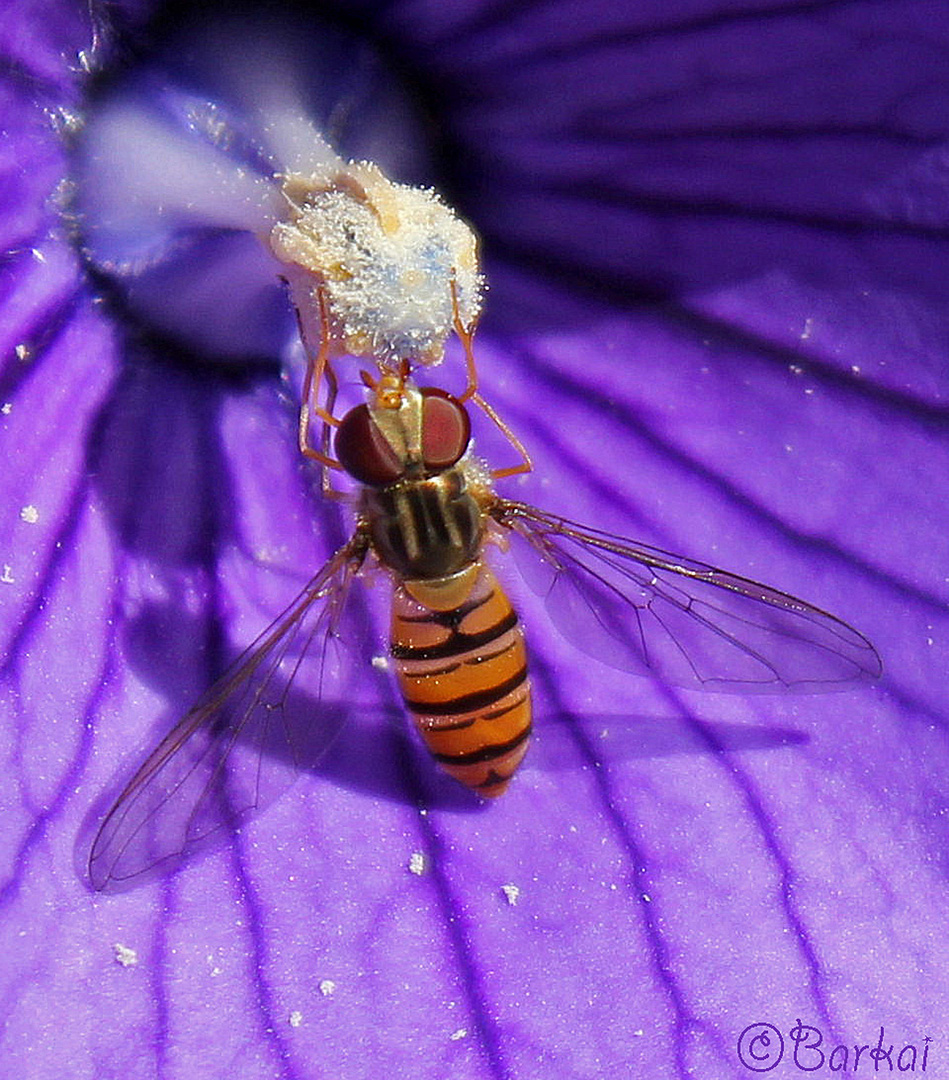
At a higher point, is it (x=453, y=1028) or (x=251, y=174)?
(x=251, y=174)

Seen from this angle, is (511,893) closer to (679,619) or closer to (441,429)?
(679,619)

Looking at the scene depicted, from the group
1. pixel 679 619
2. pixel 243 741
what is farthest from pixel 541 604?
pixel 243 741

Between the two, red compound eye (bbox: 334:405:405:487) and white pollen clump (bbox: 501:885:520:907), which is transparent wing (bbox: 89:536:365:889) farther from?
white pollen clump (bbox: 501:885:520:907)

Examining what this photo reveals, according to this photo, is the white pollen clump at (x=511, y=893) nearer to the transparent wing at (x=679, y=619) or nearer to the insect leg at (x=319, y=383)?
the transparent wing at (x=679, y=619)

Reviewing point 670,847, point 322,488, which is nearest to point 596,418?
point 322,488

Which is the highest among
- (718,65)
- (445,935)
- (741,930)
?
(718,65)

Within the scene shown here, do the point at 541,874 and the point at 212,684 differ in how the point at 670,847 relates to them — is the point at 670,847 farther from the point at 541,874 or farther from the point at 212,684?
the point at 212,684

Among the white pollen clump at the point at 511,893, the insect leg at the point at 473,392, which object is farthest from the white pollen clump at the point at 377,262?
the white pollen clump at the point at 511,893
